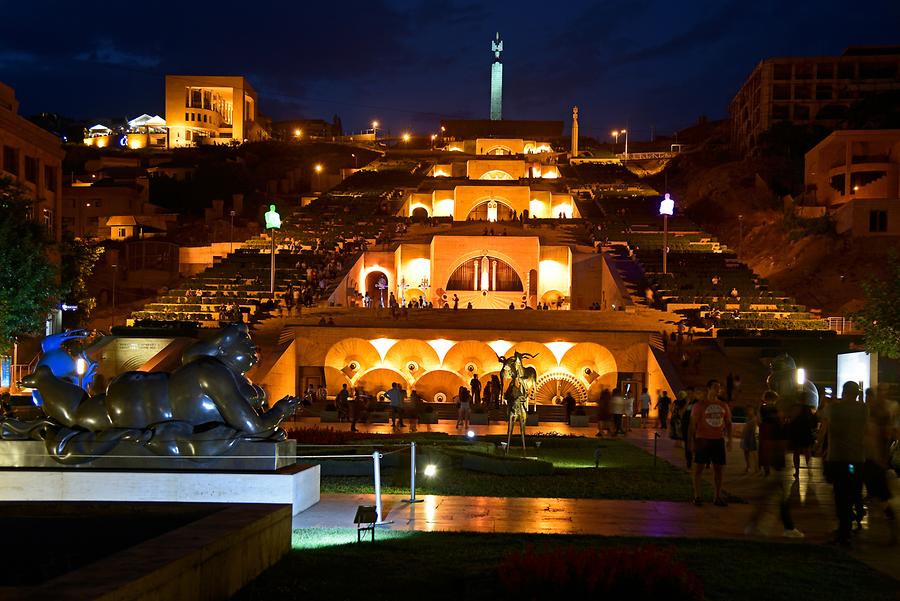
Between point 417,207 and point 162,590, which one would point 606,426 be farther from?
point 417,207

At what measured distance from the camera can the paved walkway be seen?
29.7ft

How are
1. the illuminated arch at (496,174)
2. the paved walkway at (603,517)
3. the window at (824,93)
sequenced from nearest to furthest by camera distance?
the paved walkway at (603,517), the illuminated arch at (496,174), the window at (824,93)

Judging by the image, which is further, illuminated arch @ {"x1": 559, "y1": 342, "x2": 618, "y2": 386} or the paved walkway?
illuminated arch @ {"x1": 559, "y1": 342, "x2": 618, "y2": 386}

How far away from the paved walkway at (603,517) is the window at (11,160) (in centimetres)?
2652

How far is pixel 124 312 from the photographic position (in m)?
48.2

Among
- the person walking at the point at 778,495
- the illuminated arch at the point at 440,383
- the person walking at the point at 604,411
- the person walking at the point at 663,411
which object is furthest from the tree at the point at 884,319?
Answer: the person walking at the point at 778,495

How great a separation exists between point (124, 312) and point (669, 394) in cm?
3219

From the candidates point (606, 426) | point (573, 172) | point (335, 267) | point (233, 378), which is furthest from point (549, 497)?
point (573, 172)

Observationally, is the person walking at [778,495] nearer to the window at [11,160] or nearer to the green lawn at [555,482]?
the green lawn at [555,482]

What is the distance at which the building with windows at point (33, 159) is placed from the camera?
32.2 m

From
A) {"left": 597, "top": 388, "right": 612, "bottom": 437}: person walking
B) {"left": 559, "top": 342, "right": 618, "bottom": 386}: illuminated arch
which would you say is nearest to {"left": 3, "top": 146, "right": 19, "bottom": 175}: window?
{"left": 559, "top": 342, "right": 618, "bottom": 386}: illuminated arch

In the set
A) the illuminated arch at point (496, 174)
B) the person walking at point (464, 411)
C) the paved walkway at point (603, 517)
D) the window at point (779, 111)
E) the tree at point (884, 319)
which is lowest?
the person walking at point (464, 411)

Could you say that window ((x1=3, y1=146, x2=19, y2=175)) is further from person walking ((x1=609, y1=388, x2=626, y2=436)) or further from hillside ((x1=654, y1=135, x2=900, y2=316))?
hillside ((x1=654, y1=135, x2=900, y2=316))

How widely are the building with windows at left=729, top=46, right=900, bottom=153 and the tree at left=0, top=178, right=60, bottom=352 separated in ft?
237
